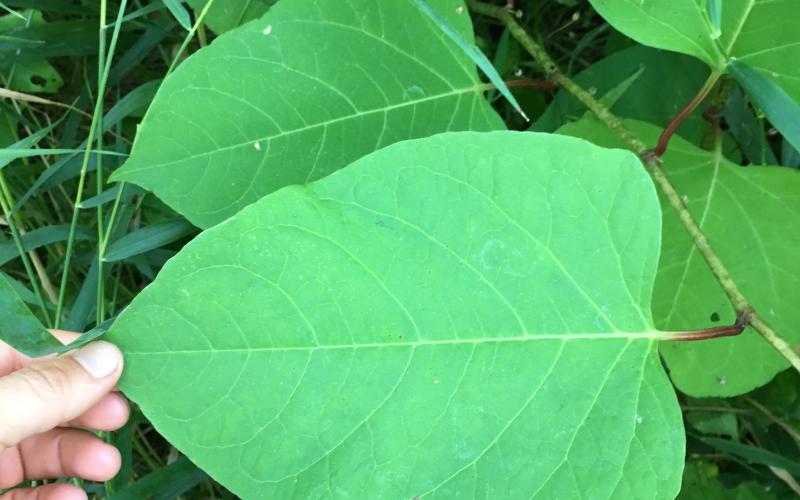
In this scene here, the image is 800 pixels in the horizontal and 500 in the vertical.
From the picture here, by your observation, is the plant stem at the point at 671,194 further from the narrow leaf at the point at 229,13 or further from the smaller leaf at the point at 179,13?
the smaller leaf at the point at 179,13

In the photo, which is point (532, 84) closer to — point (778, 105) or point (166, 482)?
point (778, 105)

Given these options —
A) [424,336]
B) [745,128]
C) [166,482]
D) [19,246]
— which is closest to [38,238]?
[19,246]

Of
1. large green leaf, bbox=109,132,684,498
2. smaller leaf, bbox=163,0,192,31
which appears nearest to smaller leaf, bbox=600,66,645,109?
large green leaf, bbox=109,132,684,498

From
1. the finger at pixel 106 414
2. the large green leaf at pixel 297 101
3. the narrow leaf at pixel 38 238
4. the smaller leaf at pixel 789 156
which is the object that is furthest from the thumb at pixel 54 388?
the smaller leaf at pixel 789 156

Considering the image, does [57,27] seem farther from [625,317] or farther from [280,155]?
[625,317]

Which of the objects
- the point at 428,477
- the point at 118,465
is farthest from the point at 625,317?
the point at 118,465
